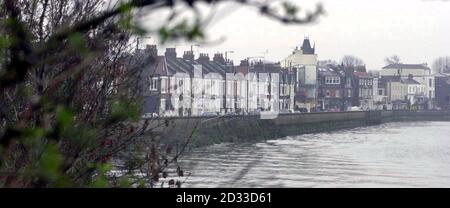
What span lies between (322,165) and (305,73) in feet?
206

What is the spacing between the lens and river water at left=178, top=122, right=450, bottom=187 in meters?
22.7

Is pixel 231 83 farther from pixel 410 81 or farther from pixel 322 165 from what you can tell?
pixel 410 81

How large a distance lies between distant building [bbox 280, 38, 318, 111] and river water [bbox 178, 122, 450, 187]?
44.7 m

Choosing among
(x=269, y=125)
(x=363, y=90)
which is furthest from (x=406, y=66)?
(x=269, y=125)

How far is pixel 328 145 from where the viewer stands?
44.2 m

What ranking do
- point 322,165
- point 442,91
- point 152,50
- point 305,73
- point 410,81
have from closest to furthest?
1. point 152,50
2. point 322,165
3. point 305,73
4. point 410,81
5. point 442,91

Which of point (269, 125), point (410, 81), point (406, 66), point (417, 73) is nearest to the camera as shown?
point (269, 125)

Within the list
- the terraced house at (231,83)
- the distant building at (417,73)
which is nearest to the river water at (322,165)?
the terraced house at (231,83)

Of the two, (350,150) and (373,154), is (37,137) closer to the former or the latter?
(373,154)

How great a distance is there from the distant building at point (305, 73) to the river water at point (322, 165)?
1760 inches

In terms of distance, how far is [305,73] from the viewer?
9169 cm

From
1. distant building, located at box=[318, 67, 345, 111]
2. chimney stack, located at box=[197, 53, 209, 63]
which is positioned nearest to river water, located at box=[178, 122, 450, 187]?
chimney stack, located at box=[197, 53, 209, 63]
